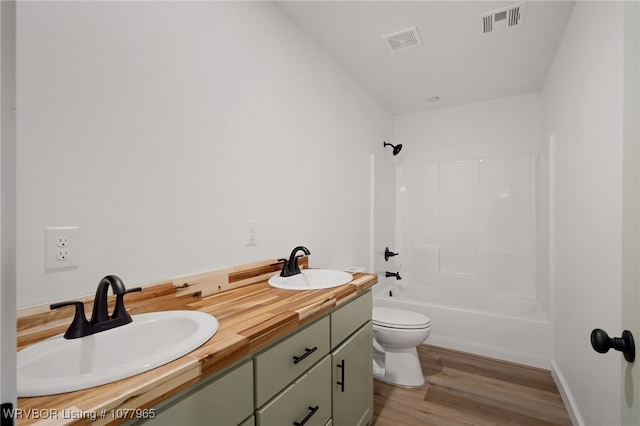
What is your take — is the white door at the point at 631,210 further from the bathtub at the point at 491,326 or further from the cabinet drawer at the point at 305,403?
the bathtub at the point at 491,326

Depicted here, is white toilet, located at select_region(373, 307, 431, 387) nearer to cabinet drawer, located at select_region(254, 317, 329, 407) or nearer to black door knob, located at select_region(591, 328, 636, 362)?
cabinet drawer, located at select_region(254, 317, 329, 407)

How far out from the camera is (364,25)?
6.42 feet

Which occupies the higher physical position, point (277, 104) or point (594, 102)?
point (277, 104)

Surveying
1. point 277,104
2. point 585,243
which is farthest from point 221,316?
point 585,243

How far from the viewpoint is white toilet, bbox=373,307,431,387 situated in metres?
2.17

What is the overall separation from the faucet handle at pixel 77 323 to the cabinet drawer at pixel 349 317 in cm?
85

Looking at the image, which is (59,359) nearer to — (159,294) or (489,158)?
(159,294)

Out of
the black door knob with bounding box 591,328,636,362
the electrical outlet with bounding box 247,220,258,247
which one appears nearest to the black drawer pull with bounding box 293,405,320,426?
the electrical outlet with bounding box 247,220,258,247

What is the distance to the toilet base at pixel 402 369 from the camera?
2.21m

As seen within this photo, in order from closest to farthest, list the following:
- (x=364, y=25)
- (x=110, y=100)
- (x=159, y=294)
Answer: (x=110, y=100)
(x=159, y=294)
(x=364, y=25)

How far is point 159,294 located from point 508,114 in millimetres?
3503

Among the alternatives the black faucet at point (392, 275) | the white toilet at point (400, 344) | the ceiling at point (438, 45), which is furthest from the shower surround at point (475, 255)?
the ceiling at point (438, 45)

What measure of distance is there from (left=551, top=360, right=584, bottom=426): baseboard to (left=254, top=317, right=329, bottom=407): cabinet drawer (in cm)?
164

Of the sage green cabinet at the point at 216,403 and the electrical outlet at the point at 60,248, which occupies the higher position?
the electrical outlet at the point at 60,248
